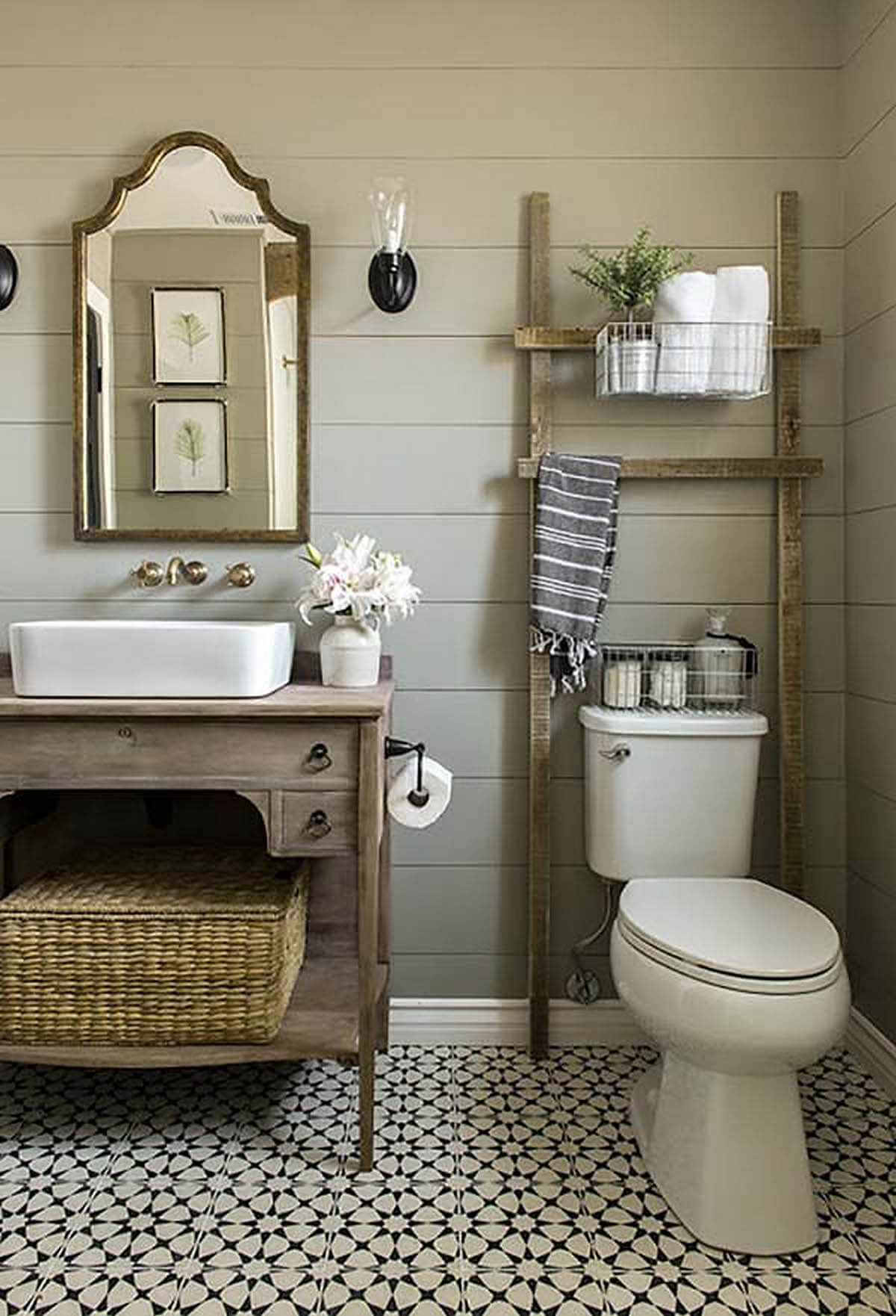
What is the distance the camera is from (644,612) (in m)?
2.40

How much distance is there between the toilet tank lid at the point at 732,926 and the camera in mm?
1661

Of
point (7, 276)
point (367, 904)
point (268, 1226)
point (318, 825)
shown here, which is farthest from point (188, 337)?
point (268, 1226)

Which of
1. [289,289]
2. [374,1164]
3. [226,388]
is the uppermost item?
[289,289]

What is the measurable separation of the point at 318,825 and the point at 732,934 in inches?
29.8

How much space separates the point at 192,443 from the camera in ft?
7.66

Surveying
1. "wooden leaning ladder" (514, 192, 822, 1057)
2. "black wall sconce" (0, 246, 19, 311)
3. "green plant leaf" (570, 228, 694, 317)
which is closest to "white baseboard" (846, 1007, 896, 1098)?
"wooden leaning ladder" (514, 192, 822, 1057)

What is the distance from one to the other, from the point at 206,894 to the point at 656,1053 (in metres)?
1.13

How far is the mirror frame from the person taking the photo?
230cm

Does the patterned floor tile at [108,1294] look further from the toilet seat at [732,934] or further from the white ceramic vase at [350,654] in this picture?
the white ceramic vase at [350,654]

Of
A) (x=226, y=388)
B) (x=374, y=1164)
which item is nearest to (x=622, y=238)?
(x=226, y=388)

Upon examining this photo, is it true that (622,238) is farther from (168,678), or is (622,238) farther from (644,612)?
(168,678)

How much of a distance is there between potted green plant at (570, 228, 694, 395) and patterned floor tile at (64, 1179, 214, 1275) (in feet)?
5.91

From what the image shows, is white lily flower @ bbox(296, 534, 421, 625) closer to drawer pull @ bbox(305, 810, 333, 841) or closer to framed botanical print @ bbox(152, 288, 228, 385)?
drawer pull @ bbox(305, 810, 333, 841)

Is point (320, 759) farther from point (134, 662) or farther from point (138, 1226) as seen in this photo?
point (138, 1226)
